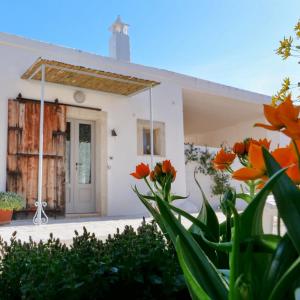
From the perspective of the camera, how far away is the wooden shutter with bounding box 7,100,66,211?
7.27m

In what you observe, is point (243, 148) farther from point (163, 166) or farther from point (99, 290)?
point (99, 290)

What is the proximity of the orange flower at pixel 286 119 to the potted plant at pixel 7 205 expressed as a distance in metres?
6.36

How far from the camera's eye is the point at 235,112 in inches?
510

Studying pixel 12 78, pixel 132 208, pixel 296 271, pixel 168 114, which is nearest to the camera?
pixel 296 271

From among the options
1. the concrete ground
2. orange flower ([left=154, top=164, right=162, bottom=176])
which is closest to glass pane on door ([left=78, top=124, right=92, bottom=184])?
the concrete ground

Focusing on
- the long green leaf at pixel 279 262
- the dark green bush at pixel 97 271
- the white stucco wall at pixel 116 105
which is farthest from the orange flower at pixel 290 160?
the white stucco wall at pixel 116 105

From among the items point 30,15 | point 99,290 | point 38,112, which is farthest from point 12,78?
point 99,290

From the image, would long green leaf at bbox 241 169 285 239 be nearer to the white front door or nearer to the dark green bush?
the dark green bush

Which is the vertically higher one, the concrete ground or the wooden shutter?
the wooden shutter

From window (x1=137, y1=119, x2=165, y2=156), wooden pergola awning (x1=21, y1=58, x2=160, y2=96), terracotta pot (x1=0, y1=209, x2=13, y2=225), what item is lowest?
terracotta pot (x1=0, y1=209, x2=13, y2=225)

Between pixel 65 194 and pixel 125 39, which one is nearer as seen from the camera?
pixel 65 194

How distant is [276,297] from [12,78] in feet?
24.4

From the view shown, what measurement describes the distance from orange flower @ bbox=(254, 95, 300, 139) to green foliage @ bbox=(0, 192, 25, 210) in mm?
6380

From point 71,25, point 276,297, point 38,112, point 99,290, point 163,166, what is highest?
point 71,25
